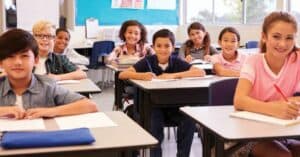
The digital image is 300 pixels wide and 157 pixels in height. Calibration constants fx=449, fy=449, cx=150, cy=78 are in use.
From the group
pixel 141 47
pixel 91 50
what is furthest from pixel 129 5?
pixel 141 47

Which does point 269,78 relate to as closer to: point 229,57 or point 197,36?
point 229,57

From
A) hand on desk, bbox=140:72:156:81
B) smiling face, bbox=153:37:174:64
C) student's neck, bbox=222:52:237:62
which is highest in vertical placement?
smiling face, bbox=153:37:174:64

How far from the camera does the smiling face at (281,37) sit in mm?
2135

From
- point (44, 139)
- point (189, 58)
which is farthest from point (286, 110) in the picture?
point (189, 58)

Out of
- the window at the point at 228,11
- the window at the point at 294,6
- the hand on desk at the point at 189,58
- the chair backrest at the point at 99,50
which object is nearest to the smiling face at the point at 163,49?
the hand on desk at the point at 189,58

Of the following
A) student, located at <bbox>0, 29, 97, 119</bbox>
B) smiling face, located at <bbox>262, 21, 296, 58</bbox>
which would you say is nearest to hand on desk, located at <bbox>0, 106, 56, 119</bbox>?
student, located at <bbox>0, 29, 97, 119</bbox>

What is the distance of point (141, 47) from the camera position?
15.3 ft

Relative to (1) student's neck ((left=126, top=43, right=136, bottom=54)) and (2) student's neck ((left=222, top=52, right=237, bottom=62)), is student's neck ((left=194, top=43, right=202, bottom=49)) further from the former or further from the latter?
(2) student's neck ((left=222, top=52, right=237, bottom=62))

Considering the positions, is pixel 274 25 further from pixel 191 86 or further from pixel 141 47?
pixel 141 47

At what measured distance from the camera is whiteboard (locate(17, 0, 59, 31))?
6.73 metres

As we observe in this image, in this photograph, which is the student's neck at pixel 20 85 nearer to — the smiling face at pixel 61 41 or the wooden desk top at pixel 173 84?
the wooden desk top at pixel 173 84

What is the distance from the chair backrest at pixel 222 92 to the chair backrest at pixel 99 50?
4.49 m

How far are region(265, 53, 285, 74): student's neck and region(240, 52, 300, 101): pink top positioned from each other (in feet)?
0.06

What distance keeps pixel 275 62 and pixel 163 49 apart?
4.47 feet
